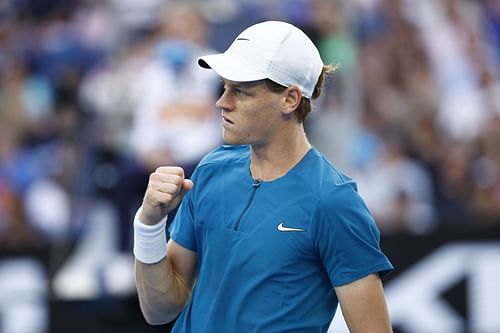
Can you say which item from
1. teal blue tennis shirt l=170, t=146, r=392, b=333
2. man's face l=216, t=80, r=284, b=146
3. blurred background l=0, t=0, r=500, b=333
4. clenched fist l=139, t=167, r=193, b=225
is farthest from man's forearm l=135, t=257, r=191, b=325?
blurred background l=0, t=0, r=500, b=333

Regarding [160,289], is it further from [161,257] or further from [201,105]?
[201,105]

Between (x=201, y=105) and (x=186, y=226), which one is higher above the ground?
(x=186, y=226)

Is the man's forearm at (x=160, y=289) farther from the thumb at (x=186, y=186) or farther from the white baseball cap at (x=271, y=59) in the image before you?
the white baseball cap at (x=271, y=59)

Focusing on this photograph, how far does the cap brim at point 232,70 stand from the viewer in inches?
134

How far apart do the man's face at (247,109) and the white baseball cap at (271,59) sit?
0.06 metres

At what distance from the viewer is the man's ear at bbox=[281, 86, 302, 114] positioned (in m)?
3.50

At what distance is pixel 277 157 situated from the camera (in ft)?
11.7

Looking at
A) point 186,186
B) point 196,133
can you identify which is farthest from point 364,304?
point 196,133

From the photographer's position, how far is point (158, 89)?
774 cm

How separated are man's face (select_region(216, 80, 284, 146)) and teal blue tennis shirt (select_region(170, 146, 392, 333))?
0.58 feet

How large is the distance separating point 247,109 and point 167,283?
68 centimetres

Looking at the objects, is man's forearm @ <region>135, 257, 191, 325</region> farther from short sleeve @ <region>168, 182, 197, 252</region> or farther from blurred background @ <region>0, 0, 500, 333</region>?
blurred background @ <region>0, 0, 500, 333</region>

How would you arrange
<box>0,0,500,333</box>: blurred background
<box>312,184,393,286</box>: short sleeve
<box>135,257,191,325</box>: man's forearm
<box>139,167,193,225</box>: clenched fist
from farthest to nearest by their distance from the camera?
<box>0,0,500,333</box>: blurred background < <box>135,257,191,325</box>: man's forearm < <box>139,167,193,225</box>: clenched fist < <box>312,184,393,286</box>: short sleeve

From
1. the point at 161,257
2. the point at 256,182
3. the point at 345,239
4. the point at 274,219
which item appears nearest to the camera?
the point at 345,239
